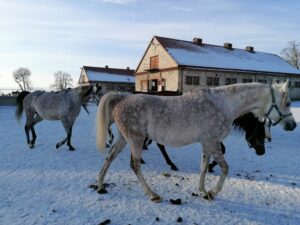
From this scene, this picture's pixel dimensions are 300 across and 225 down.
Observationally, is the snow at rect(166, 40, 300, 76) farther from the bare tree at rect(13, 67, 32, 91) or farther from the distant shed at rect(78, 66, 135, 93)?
the bare tree at rect(13, 67, 32, 91)

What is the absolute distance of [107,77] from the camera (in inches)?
1930

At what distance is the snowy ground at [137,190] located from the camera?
3.83 m

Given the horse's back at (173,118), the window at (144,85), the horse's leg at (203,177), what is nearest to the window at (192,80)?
the window at (144,85)

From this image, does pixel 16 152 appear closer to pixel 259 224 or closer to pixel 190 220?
pixel 190 220

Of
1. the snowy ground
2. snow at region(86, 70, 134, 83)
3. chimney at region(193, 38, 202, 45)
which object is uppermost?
chimney at region(193, 38, 202, 45)

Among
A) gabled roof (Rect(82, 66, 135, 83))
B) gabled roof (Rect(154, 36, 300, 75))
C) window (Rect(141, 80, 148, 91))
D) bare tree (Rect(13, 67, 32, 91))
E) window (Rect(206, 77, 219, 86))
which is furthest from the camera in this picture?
bare tree (Rect(13, 67, 32, 91))

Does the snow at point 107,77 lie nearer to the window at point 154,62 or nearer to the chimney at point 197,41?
the window at point 154,62

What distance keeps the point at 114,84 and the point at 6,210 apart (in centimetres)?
4594

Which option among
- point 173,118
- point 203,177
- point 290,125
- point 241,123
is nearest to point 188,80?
point 241,123

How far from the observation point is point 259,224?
374cm

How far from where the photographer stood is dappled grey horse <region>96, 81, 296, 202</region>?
14.3 feet

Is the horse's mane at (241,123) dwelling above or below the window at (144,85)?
below

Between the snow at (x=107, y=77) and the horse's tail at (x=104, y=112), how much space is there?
43.7m

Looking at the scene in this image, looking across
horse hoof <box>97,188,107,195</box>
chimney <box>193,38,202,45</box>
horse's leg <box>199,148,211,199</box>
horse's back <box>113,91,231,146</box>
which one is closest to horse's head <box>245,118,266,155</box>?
horse's leg <box>199,148,211,199</box>
